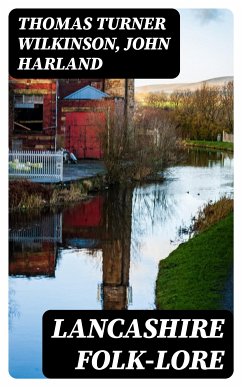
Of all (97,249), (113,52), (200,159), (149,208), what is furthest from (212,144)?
(113,52)

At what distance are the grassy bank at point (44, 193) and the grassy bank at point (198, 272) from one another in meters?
4.23

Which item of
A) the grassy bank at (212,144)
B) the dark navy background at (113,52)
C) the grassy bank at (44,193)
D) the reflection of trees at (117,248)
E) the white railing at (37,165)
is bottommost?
the reflection of trees at (117,248)

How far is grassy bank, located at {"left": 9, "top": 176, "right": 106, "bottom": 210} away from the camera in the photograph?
555 inches

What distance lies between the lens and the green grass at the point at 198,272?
7.36m

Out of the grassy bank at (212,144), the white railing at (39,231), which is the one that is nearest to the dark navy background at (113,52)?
the grassy bank at (212,144)

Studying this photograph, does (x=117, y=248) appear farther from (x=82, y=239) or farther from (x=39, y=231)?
(x=39, y=231)

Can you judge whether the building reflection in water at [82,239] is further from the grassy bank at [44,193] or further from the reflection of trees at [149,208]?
the grassy bank at [44,193]

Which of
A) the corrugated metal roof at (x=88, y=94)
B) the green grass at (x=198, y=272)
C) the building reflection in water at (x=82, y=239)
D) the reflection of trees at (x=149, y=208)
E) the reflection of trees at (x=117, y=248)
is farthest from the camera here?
the corrugated metal roof at (x=88, y=94)

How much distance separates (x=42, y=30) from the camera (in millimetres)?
5605

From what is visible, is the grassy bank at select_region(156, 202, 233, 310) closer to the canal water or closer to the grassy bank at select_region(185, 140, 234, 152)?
the canal water

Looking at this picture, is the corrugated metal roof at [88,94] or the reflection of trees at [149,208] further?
the corrugated metal roof at [88,94]

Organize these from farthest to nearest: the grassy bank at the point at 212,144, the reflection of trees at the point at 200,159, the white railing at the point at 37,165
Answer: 1. the reflection of trees at the point at 200,159
2. the white railing at the point at 37,165
3. the grassy bank at the point at 212,144

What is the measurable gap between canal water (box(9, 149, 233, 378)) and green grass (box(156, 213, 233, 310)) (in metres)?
0.21
